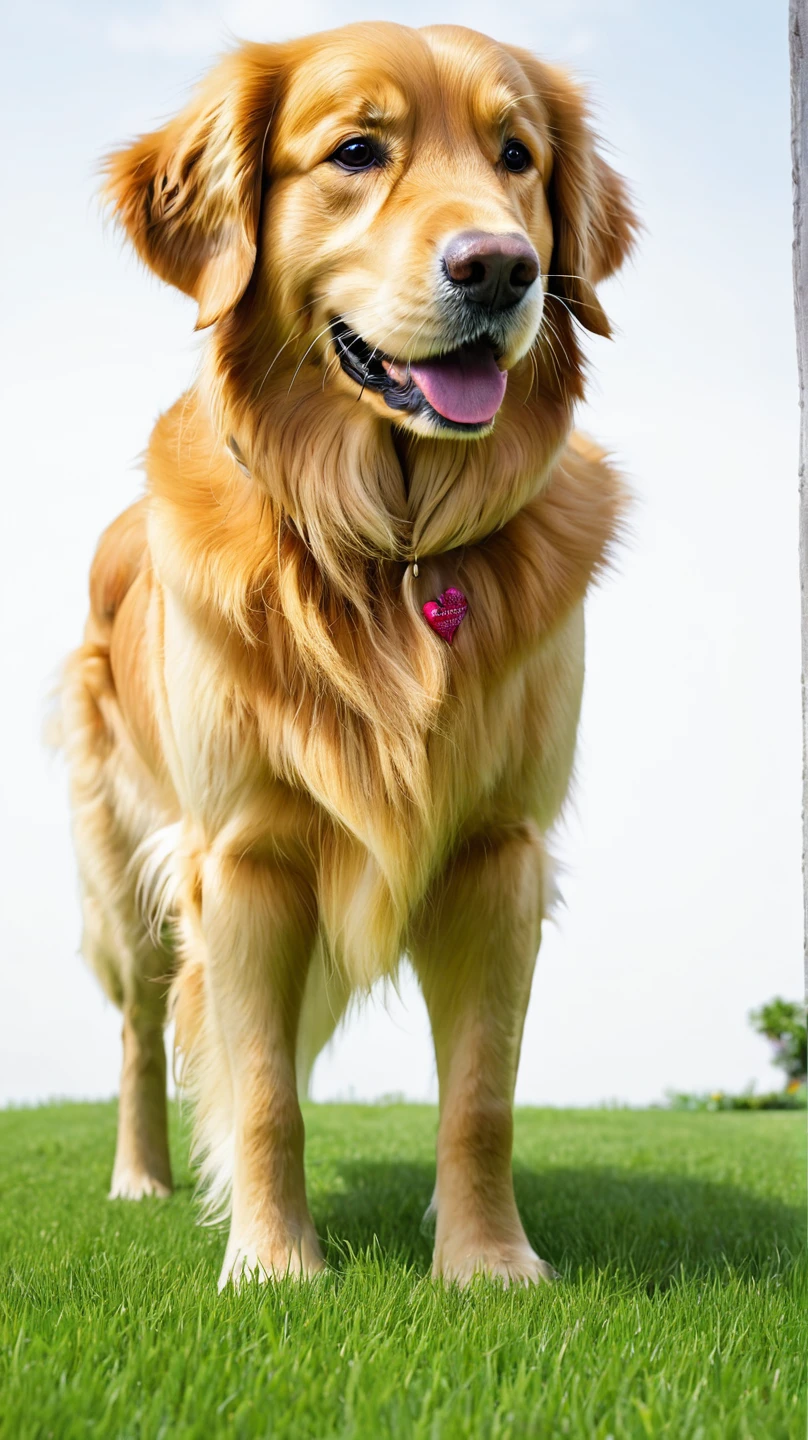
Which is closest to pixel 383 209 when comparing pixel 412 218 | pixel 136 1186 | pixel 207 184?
pixel 412 218

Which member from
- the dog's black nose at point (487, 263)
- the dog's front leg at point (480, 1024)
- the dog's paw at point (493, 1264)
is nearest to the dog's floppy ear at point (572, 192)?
the dog's black nose at point (487, 263)

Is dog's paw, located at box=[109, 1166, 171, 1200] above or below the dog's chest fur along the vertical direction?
below

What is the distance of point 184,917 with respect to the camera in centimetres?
330

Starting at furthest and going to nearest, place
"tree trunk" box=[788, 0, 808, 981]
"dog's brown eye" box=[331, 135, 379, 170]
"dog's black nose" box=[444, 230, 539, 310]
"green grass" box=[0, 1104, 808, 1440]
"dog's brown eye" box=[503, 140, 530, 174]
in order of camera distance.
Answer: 1. "dog's brown eye" box=[503, 140, 530, 174]
2. "dog's brown eye" box=[331, 135, 379, 170]
3. "dog's black nose" box=[444, 230, 539, 310]
4. "tree trunk" box=[788, 0, 808, 981]
5. "green grass" box=[0, 1104, 808, 1440]

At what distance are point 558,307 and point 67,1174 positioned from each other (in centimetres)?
376

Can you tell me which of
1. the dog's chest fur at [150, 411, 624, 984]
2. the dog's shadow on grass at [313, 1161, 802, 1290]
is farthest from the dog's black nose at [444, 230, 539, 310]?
the dog's shadow on grass at [313, 1161, 802, 1290]

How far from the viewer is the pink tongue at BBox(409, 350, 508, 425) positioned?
2.62 metres

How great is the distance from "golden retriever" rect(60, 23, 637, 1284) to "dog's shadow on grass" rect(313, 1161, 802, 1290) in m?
0.30

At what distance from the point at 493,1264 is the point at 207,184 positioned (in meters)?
2.39

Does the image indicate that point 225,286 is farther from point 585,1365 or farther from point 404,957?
point 585,1365

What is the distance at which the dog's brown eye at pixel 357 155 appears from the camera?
2.73 meters

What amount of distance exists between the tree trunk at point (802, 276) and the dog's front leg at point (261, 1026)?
1.24 meters

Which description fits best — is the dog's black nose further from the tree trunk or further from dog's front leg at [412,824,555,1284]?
dog's front leg at [412,824,555,1284]

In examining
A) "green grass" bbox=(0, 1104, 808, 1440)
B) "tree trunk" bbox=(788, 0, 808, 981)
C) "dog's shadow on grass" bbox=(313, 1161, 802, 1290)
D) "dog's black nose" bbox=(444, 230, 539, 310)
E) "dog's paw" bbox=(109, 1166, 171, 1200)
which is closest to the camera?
"green grass" bbox=(0, 1104, 808, 1440)
